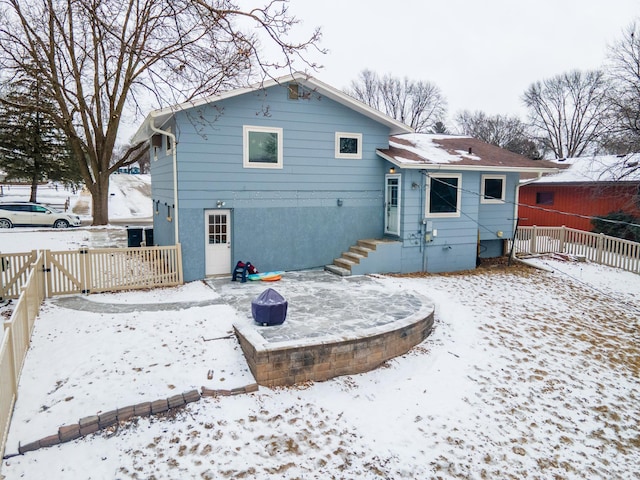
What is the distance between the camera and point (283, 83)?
36.3ft

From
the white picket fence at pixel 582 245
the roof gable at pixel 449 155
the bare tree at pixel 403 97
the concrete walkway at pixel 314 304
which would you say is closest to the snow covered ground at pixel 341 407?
the concrete walkway at pixel 314 304

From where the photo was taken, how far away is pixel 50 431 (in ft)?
14.9

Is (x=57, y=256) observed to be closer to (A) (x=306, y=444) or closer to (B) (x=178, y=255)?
(B) (x=178, y=255)

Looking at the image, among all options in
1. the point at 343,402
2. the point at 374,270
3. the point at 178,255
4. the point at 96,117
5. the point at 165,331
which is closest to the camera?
the point at 343,402

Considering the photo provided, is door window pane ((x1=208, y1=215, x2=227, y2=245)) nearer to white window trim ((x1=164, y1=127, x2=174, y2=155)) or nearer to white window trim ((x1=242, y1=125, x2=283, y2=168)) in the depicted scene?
white window trim ((x1=242, y1=125, x2=283, y2=168))

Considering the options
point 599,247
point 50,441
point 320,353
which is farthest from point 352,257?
point 599,247

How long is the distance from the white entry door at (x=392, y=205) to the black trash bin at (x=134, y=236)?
8013mm

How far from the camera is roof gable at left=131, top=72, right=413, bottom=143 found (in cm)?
995

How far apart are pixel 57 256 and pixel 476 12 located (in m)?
10.7

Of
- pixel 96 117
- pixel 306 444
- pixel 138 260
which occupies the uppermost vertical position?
pixel 96 117

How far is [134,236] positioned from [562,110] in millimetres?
42356

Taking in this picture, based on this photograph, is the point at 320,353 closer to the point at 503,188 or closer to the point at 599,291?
the point at 599,291

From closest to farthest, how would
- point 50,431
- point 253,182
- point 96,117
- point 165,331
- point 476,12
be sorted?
1. point 50,431
2. point 165,331
3. point 476,12
4. point 253,182
5. point 96,117

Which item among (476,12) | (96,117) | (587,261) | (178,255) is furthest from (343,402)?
(96,117)
